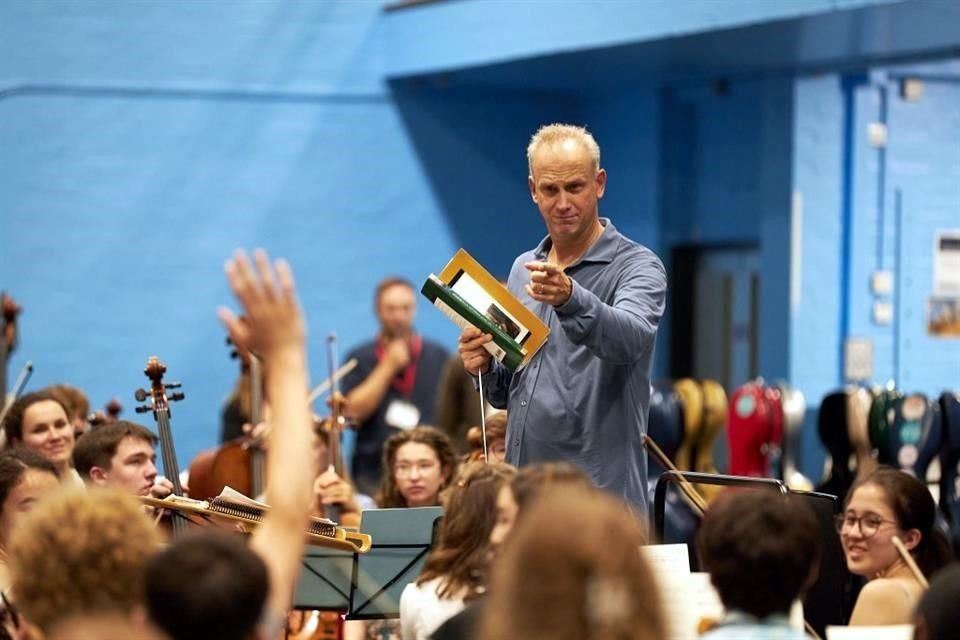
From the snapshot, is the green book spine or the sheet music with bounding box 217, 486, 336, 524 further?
the sheet music with bounding box 217, 486, 336, 524

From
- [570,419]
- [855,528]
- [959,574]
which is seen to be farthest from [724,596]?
[855,528]

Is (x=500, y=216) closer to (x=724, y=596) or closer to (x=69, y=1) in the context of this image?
(x=69, y=1)

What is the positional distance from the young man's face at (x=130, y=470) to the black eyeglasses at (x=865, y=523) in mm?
1919

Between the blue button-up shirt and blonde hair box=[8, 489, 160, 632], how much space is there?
1542 mm

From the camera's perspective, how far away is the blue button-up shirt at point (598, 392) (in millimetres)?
3816

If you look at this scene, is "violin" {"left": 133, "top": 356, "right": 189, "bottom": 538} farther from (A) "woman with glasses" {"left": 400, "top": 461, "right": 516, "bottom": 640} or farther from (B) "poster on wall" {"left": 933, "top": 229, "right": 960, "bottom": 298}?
(B) "poster on wall" {"left": 933, "top": 229, "right": 960, "bottom": 298}

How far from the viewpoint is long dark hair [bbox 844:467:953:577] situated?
4.11 meters

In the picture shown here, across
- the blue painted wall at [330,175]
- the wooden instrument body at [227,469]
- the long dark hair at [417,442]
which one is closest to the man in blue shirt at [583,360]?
the long dark hair at [417,442]

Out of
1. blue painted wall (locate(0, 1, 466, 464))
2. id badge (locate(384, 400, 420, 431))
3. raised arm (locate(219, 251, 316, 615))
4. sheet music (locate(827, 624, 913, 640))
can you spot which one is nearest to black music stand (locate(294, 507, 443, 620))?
sheet music (locate(827, 624, 913, 640))

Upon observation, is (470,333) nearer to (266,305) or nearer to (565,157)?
(565,157)

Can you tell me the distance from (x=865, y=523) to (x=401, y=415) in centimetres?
378

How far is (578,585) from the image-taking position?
1966 mm

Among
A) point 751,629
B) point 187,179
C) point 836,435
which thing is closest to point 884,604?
point 751,629

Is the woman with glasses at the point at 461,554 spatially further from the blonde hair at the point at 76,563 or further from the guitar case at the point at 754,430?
the guitar case at the point at 754,430
